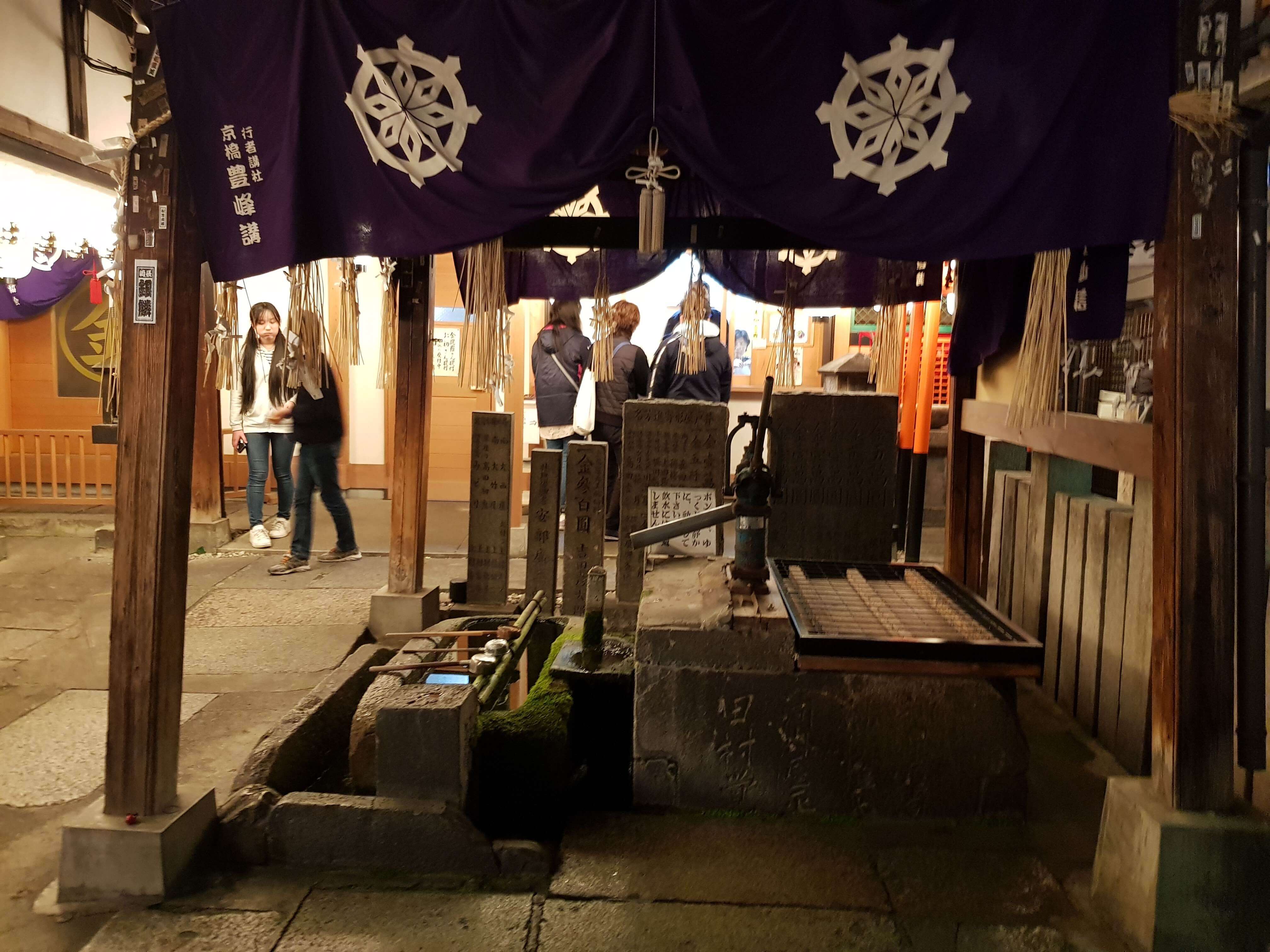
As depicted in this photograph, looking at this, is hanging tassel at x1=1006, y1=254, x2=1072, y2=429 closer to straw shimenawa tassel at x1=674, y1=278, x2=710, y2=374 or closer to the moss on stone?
straw shimenawa tassel at x1=674, y1=278, x2=710, y2=374

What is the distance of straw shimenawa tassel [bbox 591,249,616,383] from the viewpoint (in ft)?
18.8

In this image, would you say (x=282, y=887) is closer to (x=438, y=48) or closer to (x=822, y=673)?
(x=822, y=673)

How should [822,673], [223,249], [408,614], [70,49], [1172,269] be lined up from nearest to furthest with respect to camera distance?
[1172,269], [223,249], [822,673], [408,614], [70,49]

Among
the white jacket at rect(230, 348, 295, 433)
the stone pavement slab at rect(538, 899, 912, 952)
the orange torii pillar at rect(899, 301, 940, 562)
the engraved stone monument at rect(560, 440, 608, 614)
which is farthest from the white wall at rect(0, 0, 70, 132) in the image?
the orange torii pillar at rect(899, 301, 940, 562)

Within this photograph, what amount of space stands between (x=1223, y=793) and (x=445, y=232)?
11.6 ft

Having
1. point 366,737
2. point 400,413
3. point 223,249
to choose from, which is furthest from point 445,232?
point 400,413

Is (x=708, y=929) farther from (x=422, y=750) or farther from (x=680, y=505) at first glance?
(x=680, y=505)

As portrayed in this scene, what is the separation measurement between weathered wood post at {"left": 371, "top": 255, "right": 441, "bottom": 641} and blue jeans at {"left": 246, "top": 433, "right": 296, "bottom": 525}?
2436mm

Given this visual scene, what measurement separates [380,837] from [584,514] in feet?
→ 10.5


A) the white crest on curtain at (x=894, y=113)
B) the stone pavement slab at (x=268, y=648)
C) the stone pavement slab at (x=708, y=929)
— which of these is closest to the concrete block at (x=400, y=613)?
the stone pavement slab at (x=268, y=648)

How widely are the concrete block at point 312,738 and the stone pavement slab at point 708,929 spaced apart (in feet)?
5.08

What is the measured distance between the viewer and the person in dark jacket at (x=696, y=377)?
8.05 m

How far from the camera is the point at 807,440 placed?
5297 mm

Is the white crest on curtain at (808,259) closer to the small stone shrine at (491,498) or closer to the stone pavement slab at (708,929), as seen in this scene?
the small stone shrine at (491,498)
